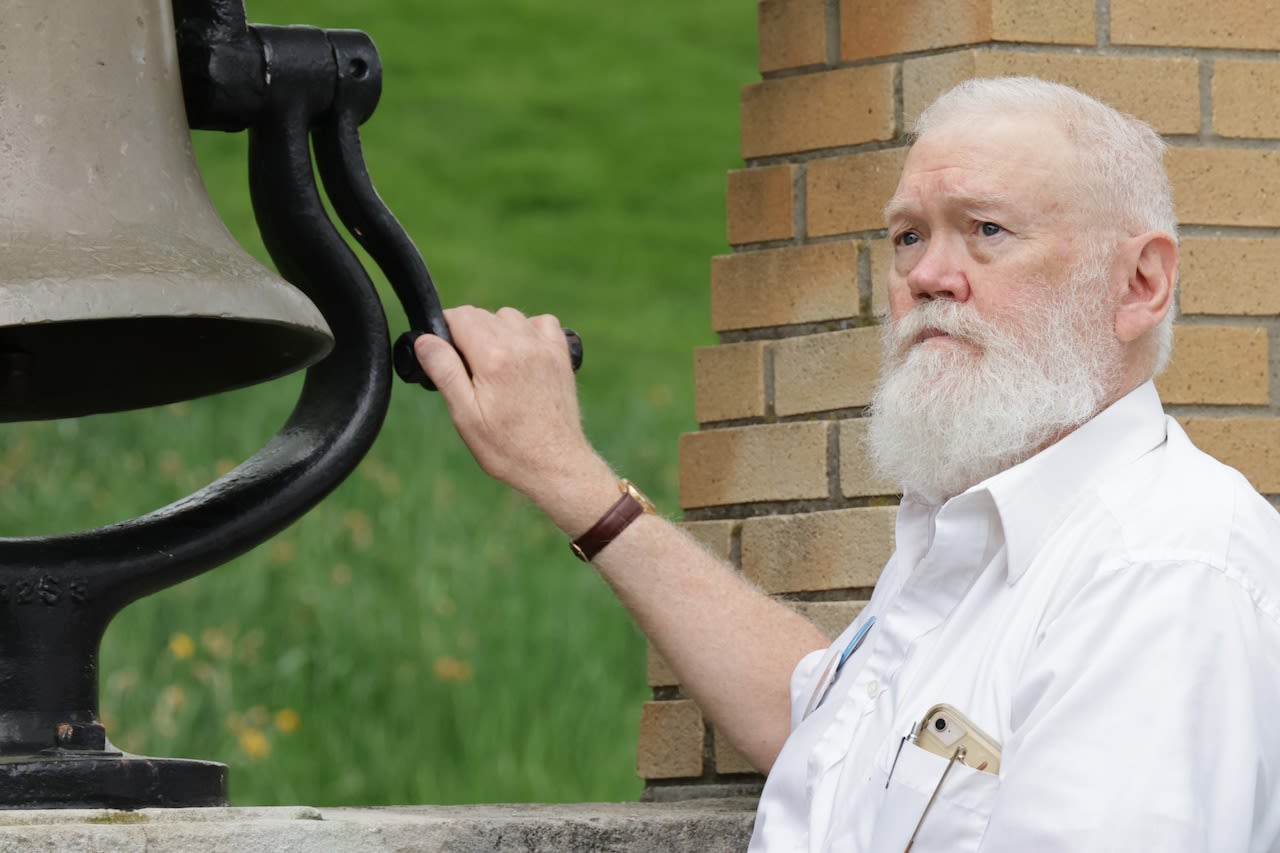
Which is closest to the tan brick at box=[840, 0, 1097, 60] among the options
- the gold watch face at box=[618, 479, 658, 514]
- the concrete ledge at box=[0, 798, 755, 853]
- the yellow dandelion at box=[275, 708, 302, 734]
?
the gold watch face at box=[618, 479, 658, 514]

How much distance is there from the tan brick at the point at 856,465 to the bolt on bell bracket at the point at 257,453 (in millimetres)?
378

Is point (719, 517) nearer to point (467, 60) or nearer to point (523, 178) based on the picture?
point (523, 178)

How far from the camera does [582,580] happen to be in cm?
553

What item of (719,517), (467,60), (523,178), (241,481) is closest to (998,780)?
(241,481)

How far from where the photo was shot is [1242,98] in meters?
2.37

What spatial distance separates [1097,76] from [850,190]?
0.32 metres

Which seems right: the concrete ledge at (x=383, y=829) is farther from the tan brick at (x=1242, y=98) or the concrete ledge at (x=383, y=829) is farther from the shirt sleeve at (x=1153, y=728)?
the tan brick at (x=1242, y=98)

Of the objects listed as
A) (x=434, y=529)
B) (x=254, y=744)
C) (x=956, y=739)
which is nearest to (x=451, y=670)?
(x=254, y=744)

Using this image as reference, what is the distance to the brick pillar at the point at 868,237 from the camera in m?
2.34

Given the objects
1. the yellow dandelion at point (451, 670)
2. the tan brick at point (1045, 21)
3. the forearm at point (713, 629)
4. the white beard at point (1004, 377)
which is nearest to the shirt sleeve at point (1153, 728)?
the white beard at point (1004, 377)

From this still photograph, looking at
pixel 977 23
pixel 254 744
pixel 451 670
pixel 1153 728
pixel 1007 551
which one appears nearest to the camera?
pixel 1153 728

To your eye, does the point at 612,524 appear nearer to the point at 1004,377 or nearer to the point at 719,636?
the point at 719,636

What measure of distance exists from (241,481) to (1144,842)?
3.19 feet

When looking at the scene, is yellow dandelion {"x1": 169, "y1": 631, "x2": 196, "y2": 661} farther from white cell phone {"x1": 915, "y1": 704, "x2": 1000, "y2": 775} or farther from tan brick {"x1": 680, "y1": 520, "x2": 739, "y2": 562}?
white cell phone {"x1": 915, "y1": 704, "x2": 1000, "y2": 775}
